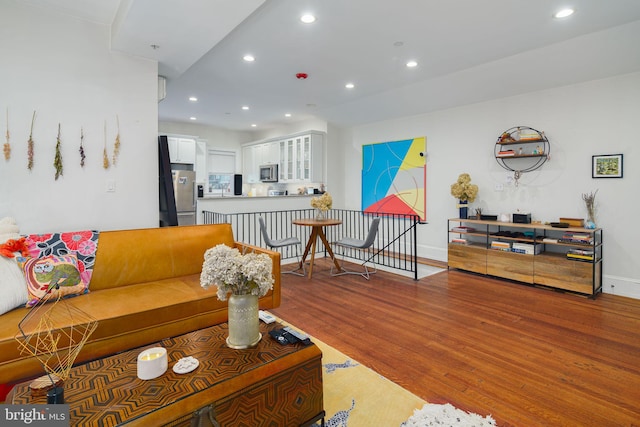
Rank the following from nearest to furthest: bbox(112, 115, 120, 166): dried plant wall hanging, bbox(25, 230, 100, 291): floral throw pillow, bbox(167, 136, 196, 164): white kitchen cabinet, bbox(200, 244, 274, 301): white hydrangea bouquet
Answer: bbox(200, 244, 274, 301): white hydrangea bouquet < bbox(25, 230, 100, 291): floral throw pillow < bbox(112, 115, 120, 166): dried plant wall hanging < bbox(167, 136, 196, 164): white kitchen cabinet

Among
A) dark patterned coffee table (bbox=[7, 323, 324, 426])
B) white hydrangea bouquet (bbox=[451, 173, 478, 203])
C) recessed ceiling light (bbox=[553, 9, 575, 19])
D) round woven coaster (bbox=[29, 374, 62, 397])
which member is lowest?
dark patterned coffee table (bbox=[7, 323, 324, 426])

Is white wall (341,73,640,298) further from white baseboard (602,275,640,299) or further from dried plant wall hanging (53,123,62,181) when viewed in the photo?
dried plant wall hanging (53,123,62,181)

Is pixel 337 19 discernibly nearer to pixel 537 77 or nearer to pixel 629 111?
pixel 537 77

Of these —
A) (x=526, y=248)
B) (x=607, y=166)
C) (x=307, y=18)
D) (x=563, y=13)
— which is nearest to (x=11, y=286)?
(x=307, y=18)

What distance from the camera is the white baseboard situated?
3.79 metres

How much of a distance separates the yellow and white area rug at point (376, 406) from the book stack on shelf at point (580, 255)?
9.91 ft

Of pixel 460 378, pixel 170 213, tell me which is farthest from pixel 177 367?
pixel 170 213

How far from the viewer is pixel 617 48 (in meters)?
3.43

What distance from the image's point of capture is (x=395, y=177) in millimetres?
A: 6340

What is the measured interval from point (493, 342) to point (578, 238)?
2.18 metres

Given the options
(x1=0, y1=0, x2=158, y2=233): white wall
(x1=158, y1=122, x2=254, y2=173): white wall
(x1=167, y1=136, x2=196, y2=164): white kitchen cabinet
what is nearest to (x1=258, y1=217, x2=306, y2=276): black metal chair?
(x1=0, y1=0, x2=158, y2=233): white wall

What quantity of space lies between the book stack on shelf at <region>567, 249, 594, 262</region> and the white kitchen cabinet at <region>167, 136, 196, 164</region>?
7.23 metres

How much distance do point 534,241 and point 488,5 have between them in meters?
2.93

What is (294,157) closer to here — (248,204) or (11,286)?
(248,204)
